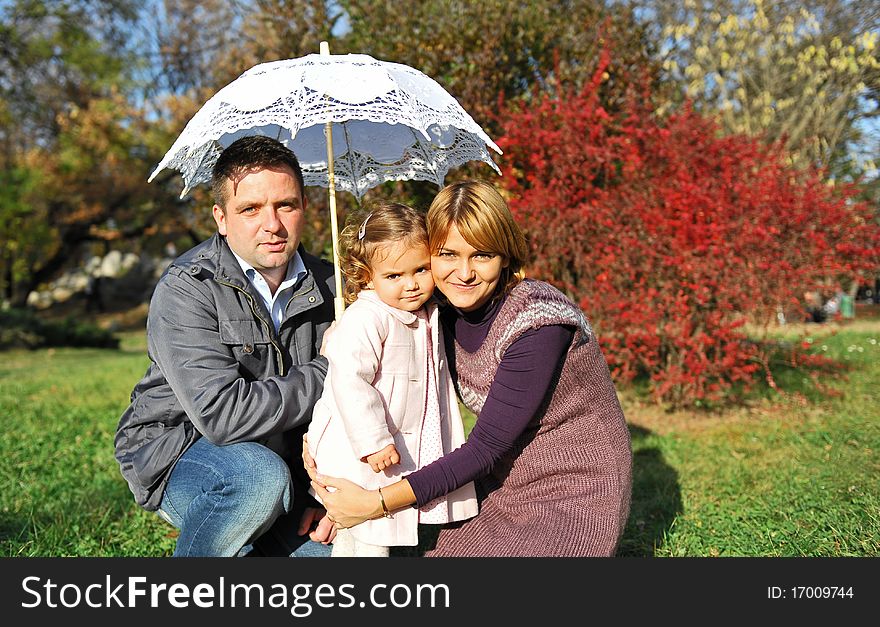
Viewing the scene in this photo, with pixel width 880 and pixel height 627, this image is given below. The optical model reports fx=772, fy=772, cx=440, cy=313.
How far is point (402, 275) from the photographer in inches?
98.3

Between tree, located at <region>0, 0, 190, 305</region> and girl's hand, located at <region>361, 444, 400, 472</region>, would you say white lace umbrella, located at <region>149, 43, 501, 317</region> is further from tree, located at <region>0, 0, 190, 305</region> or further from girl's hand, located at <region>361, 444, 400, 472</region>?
tree, located at <region>0, 0, 190, 305</region>

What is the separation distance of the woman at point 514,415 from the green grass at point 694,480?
2.94 ft

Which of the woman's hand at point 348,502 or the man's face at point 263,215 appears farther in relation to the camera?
the man's face at point 263,215

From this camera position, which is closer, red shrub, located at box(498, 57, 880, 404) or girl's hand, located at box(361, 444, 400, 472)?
girl's hand, located at box(361, 444, 400, 472)

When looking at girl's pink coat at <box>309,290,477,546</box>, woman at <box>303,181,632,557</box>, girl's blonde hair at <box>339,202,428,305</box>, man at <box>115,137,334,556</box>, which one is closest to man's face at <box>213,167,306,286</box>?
man at <box>115,137,334,556</box>

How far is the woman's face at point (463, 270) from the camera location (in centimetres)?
246

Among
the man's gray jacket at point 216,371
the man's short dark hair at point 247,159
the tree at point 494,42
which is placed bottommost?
the man's gray jacket at point 216,371

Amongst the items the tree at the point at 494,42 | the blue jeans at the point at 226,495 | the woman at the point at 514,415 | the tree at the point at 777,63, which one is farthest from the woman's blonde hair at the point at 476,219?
the tree at the point at 777,63

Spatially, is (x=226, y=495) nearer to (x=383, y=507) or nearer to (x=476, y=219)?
(x=383, y=507)

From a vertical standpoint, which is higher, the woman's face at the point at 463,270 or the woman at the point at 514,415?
the woman's face at the point at 463,270

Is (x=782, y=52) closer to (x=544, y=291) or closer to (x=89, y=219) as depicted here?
(x=544, y=291)

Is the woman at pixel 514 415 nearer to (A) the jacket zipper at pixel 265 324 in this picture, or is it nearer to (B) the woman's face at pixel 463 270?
(B) the woman's face at pixel 463 270

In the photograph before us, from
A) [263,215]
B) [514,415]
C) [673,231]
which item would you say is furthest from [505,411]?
[673,231]

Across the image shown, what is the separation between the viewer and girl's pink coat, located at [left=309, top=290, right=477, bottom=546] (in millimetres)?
2354
